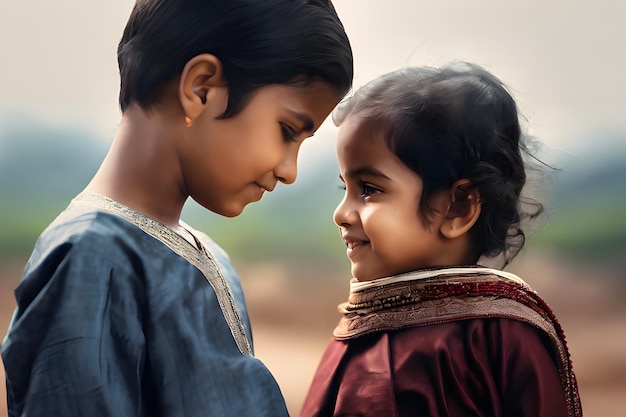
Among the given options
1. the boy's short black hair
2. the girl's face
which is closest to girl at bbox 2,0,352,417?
the boy's short black hair

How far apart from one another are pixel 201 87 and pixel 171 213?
189 millimetres

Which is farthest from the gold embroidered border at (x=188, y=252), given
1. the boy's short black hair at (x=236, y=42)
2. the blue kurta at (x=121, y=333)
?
the boy's short black hair at (x=236, y=42)

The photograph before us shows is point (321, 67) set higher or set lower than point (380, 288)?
higher

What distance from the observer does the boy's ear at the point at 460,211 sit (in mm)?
1073

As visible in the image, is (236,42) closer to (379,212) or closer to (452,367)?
(379,212)

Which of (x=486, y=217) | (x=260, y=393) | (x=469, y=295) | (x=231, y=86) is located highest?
(x=231, y=86)

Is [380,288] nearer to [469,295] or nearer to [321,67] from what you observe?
[469,295]

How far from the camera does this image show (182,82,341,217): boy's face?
938 mm

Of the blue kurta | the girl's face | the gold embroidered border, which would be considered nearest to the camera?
the blue kurta

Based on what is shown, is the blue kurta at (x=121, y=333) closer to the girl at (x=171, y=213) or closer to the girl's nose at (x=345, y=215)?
the girl at (x=171, y=213)

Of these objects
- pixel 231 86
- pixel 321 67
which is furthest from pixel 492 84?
pixel 231 86

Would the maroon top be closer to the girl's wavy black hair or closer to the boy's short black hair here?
the girl's wavy black hair

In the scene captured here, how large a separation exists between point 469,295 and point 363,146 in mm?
268

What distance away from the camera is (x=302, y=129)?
3.21 ft
